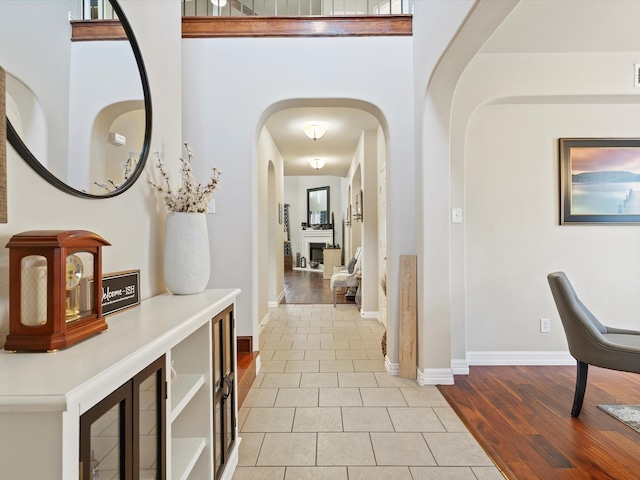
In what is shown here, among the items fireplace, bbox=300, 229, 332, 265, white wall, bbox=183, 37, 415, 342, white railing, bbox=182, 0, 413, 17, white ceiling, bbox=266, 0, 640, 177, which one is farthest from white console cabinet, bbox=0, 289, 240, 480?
fireplace, bbox=300, 229, 332, 265

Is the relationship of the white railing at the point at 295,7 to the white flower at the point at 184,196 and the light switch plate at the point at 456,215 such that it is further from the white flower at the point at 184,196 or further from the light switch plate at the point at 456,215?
the white flower at the point at 184,196

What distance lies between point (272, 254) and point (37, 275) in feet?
16.2

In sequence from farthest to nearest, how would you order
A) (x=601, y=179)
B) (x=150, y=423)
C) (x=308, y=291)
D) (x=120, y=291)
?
(x=308, y=291)
(x=601, y=179)
(x=120, y=291)
(x=150, y=423)

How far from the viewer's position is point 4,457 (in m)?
0.60

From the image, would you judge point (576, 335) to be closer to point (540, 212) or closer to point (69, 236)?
point (540, 212)

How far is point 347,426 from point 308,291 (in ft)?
17.1

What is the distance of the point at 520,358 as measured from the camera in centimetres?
306

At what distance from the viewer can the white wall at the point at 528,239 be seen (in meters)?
3.06

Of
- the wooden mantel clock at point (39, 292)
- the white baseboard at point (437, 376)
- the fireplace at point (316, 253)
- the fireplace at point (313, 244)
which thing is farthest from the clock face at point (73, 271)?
the fireplace at point (316, 253)

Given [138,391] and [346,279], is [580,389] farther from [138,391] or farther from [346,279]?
[346,279]

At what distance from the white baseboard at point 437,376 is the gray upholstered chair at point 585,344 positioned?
0.78 m

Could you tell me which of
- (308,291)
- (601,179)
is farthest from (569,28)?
(308,291)

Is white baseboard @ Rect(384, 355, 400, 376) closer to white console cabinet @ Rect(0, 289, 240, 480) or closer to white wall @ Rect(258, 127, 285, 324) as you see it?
white console cabinet @ Rect(0, 289, 240, 480)

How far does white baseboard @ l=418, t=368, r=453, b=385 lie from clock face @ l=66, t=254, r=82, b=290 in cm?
245
